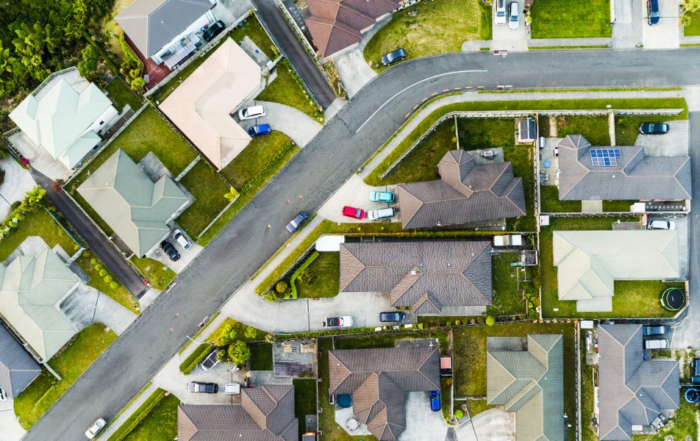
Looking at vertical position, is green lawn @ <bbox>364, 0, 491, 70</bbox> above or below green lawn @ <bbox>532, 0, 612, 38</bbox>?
above

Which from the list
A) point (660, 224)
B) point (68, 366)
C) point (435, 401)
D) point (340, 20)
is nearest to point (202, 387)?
point (68, 366)

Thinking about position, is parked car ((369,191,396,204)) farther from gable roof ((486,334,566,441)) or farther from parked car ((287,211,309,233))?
gable roof ((486,334,566,441))

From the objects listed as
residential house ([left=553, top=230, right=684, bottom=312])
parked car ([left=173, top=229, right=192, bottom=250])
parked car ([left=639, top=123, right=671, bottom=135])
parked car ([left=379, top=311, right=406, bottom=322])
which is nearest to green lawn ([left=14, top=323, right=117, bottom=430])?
parked car ([left=173, top=229, right=192, bottom=250])

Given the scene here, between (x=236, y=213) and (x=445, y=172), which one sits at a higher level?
(x=236, y=213)

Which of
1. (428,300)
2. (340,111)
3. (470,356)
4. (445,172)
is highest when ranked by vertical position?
(340,111)

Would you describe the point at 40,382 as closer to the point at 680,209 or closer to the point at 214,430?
the point at 214,430

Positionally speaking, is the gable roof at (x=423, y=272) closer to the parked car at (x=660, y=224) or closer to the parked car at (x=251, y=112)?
the parked car at (x=251, y=112)

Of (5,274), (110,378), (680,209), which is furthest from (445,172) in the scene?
(5,274)
